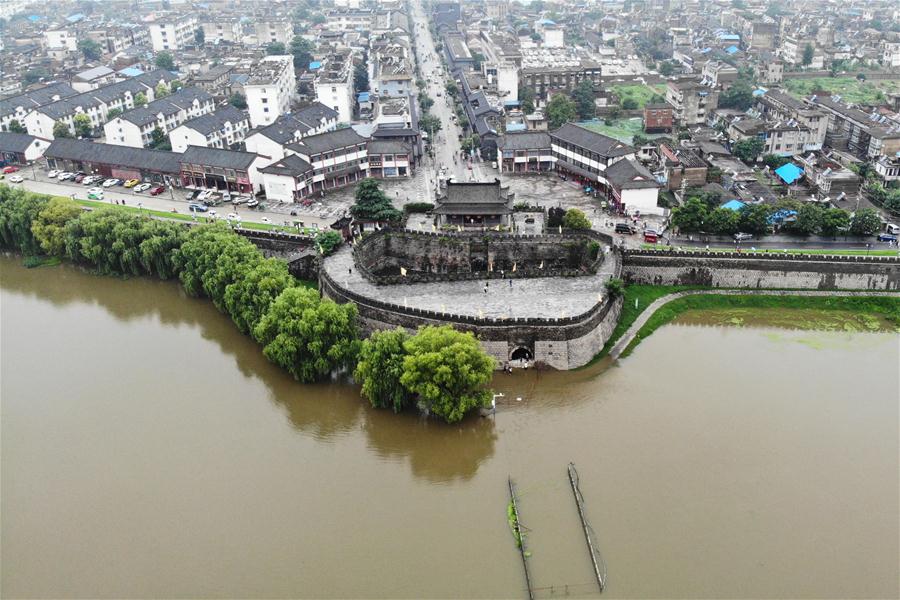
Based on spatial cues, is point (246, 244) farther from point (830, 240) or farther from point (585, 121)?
point (585, 121)

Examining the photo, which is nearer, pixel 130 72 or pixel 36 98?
pixel 36 98

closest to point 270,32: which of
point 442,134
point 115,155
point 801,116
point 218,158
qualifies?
point 442,134

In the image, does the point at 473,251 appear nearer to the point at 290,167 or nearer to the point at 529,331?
the point at 529,331

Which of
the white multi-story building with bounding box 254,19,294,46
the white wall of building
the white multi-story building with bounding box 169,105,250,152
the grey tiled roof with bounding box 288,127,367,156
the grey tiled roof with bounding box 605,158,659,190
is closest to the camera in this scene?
the grey tiled roof with bounding box 605,158,659,190

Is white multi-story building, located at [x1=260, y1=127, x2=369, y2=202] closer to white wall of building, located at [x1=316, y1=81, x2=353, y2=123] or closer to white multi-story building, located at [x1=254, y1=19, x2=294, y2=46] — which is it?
white wall of building, located at [x1=316, y1=81, x2=353, y2=123]

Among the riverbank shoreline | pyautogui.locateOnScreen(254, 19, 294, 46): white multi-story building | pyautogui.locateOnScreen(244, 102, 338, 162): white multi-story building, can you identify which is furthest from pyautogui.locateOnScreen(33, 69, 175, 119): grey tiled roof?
the riverbank shoreline

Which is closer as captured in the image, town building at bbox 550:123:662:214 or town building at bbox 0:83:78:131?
town building at bbox 550:123:662:214

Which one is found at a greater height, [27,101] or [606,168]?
[27,101]
